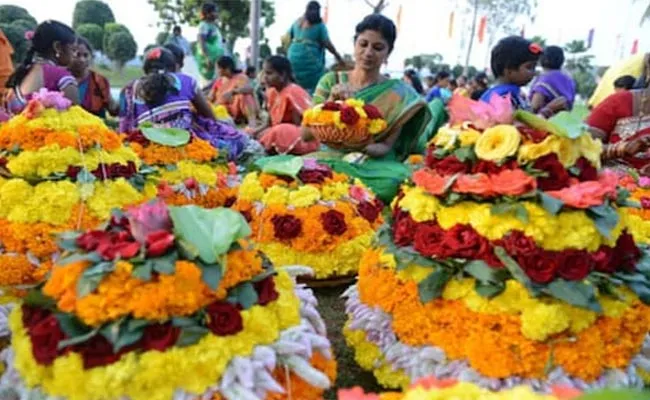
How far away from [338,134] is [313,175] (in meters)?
0.36

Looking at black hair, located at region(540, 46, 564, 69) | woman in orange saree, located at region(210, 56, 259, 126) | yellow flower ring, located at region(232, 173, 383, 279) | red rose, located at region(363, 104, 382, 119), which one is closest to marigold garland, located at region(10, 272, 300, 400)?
yellow flower ring, located at region(232, 173, 383, 279)

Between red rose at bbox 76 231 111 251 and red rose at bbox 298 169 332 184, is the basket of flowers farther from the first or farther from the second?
red rose at bbox 76 231 111 251

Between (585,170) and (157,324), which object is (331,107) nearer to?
(585,170)

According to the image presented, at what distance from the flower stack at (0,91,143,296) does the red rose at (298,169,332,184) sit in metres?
1.13

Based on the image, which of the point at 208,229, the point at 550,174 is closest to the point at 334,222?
the point at 550,174

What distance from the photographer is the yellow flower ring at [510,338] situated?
236 cm

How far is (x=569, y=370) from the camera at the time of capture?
236 cm

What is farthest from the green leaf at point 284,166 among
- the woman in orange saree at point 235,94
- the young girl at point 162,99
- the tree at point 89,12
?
the tree at point 89,12

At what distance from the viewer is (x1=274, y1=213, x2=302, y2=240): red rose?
3992mm

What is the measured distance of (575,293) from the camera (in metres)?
2.32

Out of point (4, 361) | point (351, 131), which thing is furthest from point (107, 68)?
point (4, 361)

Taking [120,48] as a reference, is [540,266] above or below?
above

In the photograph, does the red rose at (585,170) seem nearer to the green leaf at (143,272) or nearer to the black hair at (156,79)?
the green leaf at (143,272)

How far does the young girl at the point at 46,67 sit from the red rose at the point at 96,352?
123 inches
